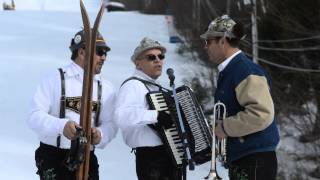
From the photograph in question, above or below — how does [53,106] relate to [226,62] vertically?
below

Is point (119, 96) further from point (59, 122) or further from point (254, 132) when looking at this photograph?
point (254, 132)

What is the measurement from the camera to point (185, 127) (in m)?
4.51

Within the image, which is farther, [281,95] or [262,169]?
[281,95]

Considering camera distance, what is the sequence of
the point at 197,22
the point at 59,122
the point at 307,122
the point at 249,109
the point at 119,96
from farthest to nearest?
the point at 197,22 → the point at 307,122 → the point at 119,96 → the point at 59,122 → the point at 249,109

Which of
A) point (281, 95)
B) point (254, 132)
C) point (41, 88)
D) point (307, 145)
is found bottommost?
point (307, 145)

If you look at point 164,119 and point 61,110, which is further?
point 164,119

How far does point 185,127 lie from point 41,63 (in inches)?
622

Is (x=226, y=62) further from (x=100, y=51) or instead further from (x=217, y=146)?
(x=100, y=51)

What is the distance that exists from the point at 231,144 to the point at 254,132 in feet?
0.66

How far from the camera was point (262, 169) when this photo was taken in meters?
4.09

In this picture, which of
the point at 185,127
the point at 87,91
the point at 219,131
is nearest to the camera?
the point at 219,131

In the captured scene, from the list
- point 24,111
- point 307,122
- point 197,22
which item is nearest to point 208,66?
point 197,22

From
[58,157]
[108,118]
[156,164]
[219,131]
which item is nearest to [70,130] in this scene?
[58,157]

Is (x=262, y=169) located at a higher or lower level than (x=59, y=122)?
lower
